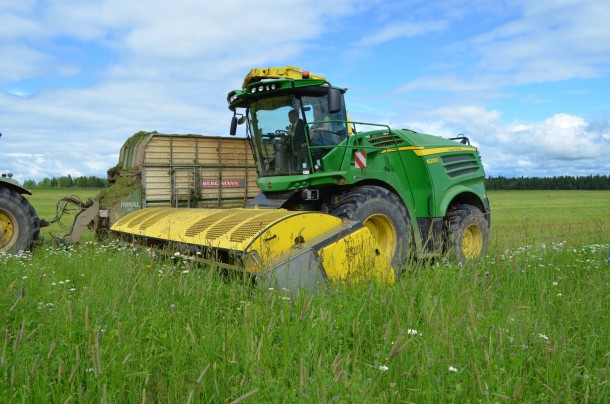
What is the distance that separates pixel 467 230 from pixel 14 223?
7.83 meters

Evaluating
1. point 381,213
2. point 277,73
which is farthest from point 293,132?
point 381,213

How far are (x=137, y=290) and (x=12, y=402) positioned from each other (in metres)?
1.76

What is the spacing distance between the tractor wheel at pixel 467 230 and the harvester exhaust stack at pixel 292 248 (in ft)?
11.8

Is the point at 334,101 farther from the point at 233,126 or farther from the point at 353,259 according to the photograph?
the point at 353,259

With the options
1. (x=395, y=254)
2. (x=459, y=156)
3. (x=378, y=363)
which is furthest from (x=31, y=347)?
(x=459, y=156)

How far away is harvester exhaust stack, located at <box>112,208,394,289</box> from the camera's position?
4.54 metres

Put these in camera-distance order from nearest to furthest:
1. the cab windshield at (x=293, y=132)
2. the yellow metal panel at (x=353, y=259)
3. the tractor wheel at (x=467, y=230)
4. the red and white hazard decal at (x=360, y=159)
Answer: the yellow metal panel at (x=353, y=259) < the red and white hazard decal at (x=360, y=159) < the cab windshield at (x=293, y=132) < the tractor wheel at (x=467, y=230)

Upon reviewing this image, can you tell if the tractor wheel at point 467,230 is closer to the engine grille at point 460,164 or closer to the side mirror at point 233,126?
the engine grille at point 460,164

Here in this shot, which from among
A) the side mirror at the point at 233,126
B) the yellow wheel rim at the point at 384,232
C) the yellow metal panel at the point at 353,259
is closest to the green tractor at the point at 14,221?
the side mirror at the point at 233,126

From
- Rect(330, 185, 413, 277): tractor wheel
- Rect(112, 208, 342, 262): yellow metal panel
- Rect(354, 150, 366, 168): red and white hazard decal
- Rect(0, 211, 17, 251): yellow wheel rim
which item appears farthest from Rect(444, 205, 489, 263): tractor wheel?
Rect(0, 211, 17, 251): yellow wheel rim

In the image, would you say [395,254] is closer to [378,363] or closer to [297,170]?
[297,170]

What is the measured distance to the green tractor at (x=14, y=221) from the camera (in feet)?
27.4

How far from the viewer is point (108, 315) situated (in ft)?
10.9

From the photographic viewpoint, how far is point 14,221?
8398mm
